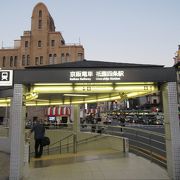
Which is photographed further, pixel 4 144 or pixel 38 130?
pixel 4 144

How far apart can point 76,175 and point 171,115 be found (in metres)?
3.32

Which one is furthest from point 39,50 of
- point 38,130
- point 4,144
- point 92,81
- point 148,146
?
point 92,81

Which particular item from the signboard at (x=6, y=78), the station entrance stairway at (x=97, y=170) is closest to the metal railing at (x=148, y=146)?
the station entrance stairway at (x=97, y=170)

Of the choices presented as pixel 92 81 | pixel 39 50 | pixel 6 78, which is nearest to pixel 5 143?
pixel 6 78

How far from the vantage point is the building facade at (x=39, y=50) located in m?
60.2

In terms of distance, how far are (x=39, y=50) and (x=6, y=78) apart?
54710 mm

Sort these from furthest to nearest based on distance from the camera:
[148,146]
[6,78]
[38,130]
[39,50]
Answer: [39,50], [148,146], [38,130], [6,78]

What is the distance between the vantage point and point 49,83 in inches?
296

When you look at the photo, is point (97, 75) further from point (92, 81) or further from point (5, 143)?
point (5, 143)

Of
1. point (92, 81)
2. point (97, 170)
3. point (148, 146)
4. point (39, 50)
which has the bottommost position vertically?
point (97, 170)

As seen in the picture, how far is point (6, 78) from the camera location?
7.41 metres

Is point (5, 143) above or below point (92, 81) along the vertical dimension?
below

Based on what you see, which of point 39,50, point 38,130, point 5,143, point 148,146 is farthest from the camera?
point 39,50

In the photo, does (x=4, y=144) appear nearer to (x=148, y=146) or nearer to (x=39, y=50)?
(x=148, y=146)
